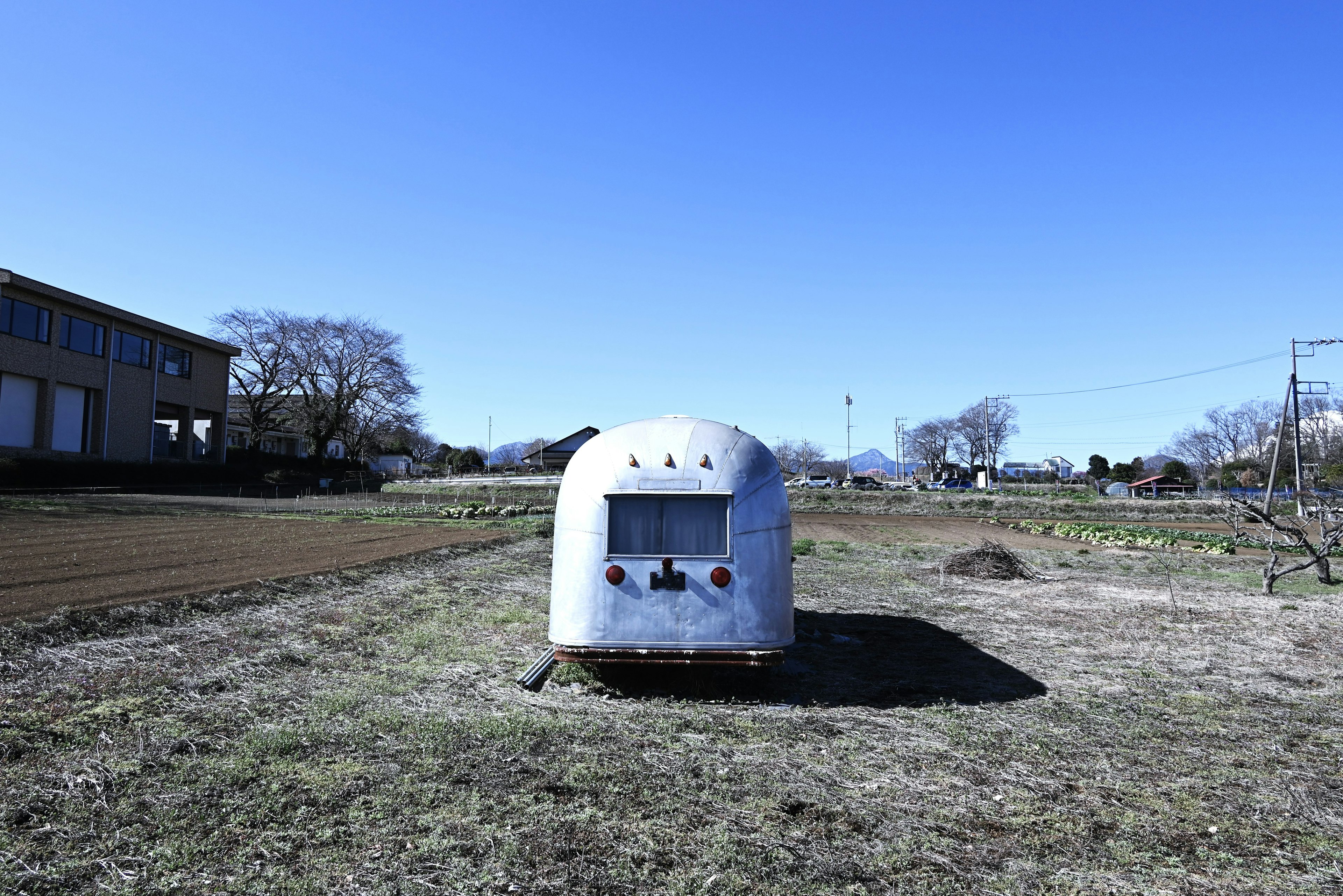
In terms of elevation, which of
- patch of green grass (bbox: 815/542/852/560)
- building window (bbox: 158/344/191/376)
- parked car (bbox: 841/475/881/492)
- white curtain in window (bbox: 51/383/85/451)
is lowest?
patch of green grass (bbox: 815/542/852/560)

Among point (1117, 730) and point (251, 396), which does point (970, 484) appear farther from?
point (1117, 730)

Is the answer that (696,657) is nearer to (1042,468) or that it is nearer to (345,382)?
(345,382)

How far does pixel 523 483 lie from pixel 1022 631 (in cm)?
3937

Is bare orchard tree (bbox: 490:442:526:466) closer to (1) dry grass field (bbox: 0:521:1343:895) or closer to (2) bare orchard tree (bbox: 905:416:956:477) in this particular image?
(2) bare orchard tree (bbox: 905:416:956:477)

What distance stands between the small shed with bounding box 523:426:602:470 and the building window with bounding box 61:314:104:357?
3895cm

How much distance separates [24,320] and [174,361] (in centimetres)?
1079

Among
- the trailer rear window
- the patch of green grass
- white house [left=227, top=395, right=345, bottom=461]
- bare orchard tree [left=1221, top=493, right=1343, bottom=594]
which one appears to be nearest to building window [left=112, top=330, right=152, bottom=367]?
white house [left=227, top=395, right=345, bottom=461]

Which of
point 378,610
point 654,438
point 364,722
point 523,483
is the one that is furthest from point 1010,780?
point 523,483

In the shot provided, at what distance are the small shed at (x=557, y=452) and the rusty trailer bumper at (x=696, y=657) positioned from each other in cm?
6957

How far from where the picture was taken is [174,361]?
159ft

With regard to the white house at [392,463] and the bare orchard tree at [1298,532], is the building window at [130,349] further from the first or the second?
the bare orchard tree at [1298,532]

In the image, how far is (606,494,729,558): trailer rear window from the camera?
278 inches

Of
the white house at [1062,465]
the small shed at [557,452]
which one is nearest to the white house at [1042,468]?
the white house at [1062,465]

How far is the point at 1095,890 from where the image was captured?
372 cm
